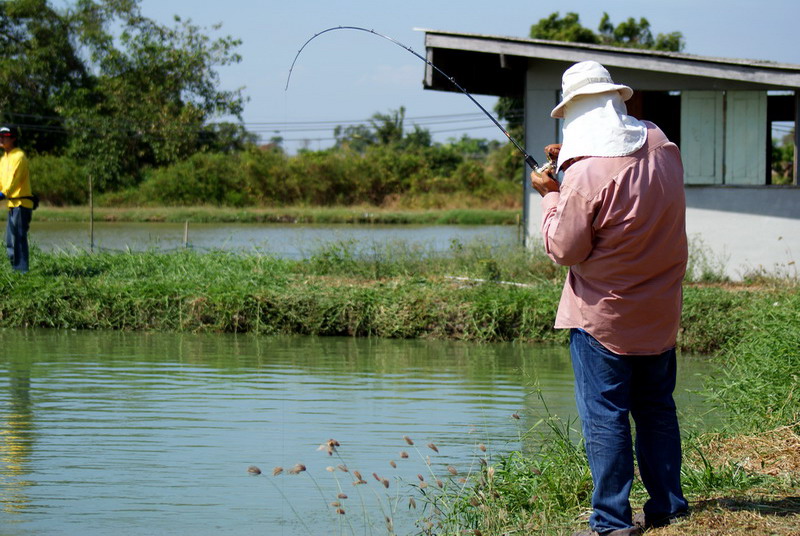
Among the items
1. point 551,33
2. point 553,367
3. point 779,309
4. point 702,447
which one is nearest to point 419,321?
point 553,367

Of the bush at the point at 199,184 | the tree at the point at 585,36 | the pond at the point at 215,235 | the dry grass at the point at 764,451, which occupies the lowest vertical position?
the dry grass at the point at 764,451

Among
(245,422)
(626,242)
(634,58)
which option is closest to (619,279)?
(626,242)

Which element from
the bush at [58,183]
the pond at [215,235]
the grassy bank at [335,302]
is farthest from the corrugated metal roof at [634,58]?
the bush at [58,183]

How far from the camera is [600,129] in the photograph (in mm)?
3547

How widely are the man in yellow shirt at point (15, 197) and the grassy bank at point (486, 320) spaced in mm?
284

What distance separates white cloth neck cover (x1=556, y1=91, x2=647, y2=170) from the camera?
351cm

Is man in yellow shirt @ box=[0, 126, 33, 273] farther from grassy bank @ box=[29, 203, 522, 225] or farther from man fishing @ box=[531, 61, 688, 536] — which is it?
grassy bank @ box=[29, 203, 522, 225]

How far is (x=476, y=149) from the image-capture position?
2702 inches

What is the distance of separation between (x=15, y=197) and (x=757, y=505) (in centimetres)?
1021

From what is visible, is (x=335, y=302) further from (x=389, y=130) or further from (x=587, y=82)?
(x=389, y=130)

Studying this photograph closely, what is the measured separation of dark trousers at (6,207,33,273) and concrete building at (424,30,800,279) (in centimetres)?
571

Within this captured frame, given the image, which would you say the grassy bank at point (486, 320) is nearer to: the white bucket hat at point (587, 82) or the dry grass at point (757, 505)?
the dry grass at point (757, 505)

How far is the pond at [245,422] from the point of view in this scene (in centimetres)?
462

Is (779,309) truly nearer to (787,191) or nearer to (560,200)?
(560,200)
